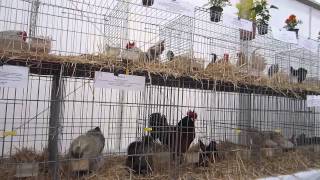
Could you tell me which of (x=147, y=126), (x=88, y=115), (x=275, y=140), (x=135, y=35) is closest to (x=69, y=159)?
(x=147, y=126)

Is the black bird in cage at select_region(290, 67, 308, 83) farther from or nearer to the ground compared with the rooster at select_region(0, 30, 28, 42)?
nearer to the ground

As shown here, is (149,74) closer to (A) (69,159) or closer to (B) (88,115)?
(A) (69,159)

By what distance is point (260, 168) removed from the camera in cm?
320

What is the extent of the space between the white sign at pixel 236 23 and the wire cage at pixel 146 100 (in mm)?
82

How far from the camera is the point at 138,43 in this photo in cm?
355

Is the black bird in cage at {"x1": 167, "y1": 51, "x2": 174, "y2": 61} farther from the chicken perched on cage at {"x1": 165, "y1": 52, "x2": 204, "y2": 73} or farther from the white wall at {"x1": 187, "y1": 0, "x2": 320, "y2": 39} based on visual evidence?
the white wall at {"x1": 187, "y1": 0, "x2": 320, "y2": 39}

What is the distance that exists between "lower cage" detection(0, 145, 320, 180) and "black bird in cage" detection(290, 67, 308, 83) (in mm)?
876

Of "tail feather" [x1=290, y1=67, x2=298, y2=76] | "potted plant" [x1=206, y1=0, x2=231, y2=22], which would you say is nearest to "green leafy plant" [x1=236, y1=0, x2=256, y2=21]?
"potted plant" [x1=206, y1=0, x2=231, y2=22]

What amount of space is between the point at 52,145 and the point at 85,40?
64.9 inches

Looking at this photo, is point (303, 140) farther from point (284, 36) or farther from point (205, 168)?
point (205, 168)

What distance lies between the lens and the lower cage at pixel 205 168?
2.42 metres

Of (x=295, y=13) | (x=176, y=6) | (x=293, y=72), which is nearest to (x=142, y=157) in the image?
(x=176, y=6)

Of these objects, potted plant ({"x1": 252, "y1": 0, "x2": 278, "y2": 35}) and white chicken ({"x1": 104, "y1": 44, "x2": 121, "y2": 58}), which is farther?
potted plant ({"x1": 252, "y1": 0, "x2": 278, "y2": 35})

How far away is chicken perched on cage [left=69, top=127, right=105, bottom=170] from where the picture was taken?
7.79 ft
